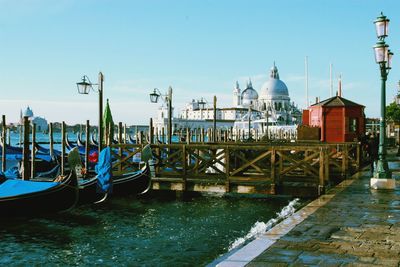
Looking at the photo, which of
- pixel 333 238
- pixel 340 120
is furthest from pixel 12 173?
pixel 340 120

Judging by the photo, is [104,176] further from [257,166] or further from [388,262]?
[388,262]

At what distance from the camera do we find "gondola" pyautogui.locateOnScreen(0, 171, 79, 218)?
10.2m

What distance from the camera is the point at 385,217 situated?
750 centimetres

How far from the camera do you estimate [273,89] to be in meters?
141

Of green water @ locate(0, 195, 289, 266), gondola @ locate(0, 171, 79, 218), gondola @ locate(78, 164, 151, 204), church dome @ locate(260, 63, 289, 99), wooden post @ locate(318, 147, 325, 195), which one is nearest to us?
green water @ locate(0, 195, 289, 266)

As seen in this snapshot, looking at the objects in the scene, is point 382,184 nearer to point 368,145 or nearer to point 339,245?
point 339,245

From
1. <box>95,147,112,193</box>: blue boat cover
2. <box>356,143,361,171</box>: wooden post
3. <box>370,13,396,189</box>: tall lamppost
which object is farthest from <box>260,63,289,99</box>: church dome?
<box>95,147,112,193</box>: blue boat cover

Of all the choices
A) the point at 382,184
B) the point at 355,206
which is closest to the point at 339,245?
the point at 355,206

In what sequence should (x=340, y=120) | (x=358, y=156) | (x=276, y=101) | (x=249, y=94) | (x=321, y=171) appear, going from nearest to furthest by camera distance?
(x=321, y=171) → (x=358, y=156) → (x=340, y=120) → (x=276, y=101) → (x=249, y=94)

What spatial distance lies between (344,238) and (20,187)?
23.4 ft

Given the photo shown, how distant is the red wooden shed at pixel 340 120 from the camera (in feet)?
66.5

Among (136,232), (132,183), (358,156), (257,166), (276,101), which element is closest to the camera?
(136,232)

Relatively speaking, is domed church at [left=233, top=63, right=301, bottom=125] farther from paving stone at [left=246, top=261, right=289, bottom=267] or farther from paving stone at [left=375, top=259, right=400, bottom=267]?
paving stone at [left=246, top=261, right=289, bottom=267]

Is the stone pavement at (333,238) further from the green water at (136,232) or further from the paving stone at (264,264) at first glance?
the green water at (136,232)
